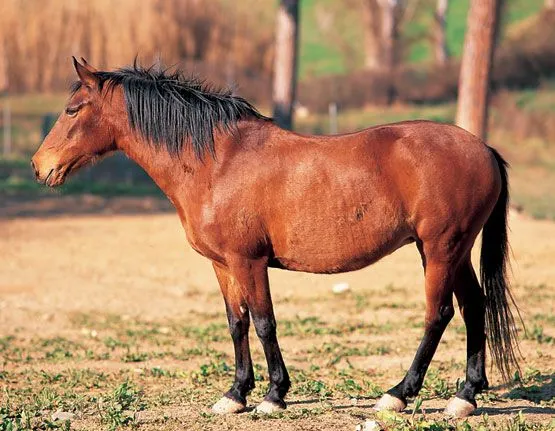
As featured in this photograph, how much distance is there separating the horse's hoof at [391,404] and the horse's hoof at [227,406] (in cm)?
84

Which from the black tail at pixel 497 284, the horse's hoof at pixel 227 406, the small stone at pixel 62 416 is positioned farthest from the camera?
the black tail at pixel 497 284

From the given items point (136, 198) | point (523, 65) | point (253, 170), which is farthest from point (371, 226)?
point (523, 65)

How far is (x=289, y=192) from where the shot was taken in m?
6.24

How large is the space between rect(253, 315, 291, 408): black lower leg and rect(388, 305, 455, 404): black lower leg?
650 millimetres

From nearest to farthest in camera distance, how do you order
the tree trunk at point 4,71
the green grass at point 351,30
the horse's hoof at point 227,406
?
the horse's hoof at point 227,406
the tree trunk at point 4,71
the green grass at point 351,30

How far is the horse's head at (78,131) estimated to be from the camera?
6496mm

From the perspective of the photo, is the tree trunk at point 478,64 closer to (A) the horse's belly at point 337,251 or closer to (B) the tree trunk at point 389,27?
(A) the horse's belly at point 337,251

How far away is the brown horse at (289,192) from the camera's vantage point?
6160 millimetres

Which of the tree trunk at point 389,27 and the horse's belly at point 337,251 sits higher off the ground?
the tree trunk at point 389,27

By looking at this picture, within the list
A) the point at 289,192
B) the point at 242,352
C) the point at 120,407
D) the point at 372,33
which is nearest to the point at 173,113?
the point at 289,192

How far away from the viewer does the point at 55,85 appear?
3133cm

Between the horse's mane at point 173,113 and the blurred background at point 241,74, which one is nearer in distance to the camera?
the horse's mane at point 173,113

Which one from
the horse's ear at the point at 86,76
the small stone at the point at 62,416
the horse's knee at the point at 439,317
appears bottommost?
the small stone at the point at 62,416

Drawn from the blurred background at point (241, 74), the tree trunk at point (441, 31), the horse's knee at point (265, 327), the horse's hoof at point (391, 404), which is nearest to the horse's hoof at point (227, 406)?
the horse's knee at point (265, 327)
